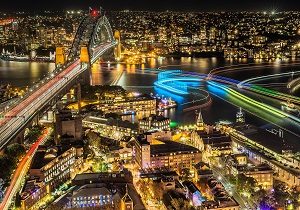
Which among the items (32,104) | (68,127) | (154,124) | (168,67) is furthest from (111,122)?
(168,67)

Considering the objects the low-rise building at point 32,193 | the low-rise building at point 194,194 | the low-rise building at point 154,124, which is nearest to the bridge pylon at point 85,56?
the low-rise building at point 154,124

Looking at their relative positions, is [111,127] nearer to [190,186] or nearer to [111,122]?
[111,122]

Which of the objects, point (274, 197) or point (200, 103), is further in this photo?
point (200, 103)

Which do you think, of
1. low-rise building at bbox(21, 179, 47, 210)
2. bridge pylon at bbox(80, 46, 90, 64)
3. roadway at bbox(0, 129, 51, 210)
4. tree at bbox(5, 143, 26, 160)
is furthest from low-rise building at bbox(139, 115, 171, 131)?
bridge pylon at bbox(80, 46, 90, 64)

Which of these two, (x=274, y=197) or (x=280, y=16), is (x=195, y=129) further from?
(x=280, y=16)

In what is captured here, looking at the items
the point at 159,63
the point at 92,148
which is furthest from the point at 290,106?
the point at 159,63

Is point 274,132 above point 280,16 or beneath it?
beneath
